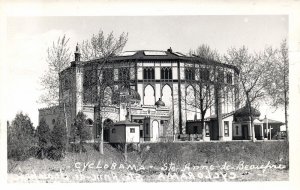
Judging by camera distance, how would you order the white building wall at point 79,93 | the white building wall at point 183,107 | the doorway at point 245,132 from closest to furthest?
1. the white building wall at point 79,93
2. the doorway at point 245,132
3. the white building wall at point 183,107

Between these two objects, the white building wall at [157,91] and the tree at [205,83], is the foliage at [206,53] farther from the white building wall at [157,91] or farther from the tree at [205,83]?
the white building wall at [157,91]

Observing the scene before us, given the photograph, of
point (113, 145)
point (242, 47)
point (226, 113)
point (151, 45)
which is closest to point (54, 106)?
point (113, 145)

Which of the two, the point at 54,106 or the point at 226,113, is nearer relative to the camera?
the point at 54,106

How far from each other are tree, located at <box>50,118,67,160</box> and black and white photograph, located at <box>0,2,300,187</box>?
0.04 m

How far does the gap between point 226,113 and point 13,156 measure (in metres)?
12.5

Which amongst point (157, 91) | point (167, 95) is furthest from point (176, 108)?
point (157, 91)

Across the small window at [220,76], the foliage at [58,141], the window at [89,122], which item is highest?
the small window at [220,76]

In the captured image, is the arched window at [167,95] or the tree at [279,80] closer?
the tree at [279,80]

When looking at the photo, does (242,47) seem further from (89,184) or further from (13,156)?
(13,156)

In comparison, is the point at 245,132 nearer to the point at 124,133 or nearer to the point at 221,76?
the point at 221,76

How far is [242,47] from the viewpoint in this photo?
13492mm

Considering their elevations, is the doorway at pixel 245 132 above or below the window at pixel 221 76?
below

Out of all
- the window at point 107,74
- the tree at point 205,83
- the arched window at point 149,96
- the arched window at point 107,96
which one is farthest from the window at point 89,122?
the arched window at point 149,96

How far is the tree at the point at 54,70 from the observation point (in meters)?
13.8
